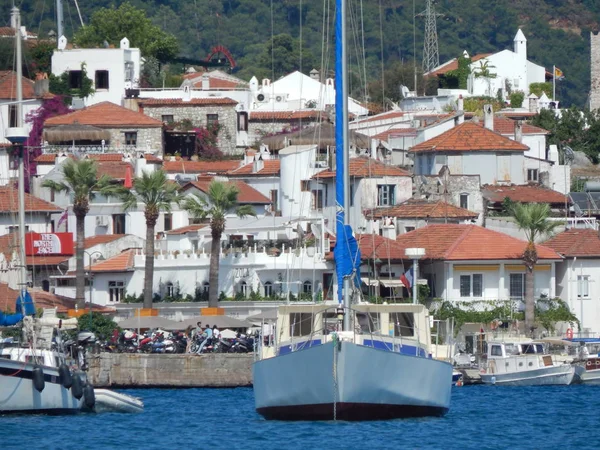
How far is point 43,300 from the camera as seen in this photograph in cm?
8744

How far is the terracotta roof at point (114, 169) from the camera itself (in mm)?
105475

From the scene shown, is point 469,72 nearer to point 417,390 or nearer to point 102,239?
point 102,239

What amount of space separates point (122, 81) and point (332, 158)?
120 ft

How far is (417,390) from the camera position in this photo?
54.8 meters

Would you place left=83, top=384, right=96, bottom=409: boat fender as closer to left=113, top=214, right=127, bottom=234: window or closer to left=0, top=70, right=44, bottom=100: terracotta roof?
left=113, top=214, right=127, bottom=234: window

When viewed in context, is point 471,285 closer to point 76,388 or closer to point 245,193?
point 245,193

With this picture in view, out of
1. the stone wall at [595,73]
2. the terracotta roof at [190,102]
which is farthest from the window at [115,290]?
the stone wall at [595,73]

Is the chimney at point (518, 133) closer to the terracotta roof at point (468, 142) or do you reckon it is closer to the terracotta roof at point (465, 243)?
the terracotta roof at point (468, 142)

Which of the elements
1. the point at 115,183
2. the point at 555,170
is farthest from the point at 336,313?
the point at 555,170

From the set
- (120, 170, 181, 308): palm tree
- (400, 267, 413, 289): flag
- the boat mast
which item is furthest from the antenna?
the boat mast

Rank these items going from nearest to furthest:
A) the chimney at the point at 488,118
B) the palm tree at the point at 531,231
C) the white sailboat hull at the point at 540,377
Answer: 1. the white sailboat hull at the point at 540,377
2. the palm tree at the point at 531,231
3. the chimney at the point at 488,118

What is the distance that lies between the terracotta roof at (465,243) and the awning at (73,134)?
30.2 metres

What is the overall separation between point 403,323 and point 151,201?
3552 centimetres

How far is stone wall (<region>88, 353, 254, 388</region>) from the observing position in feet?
257
